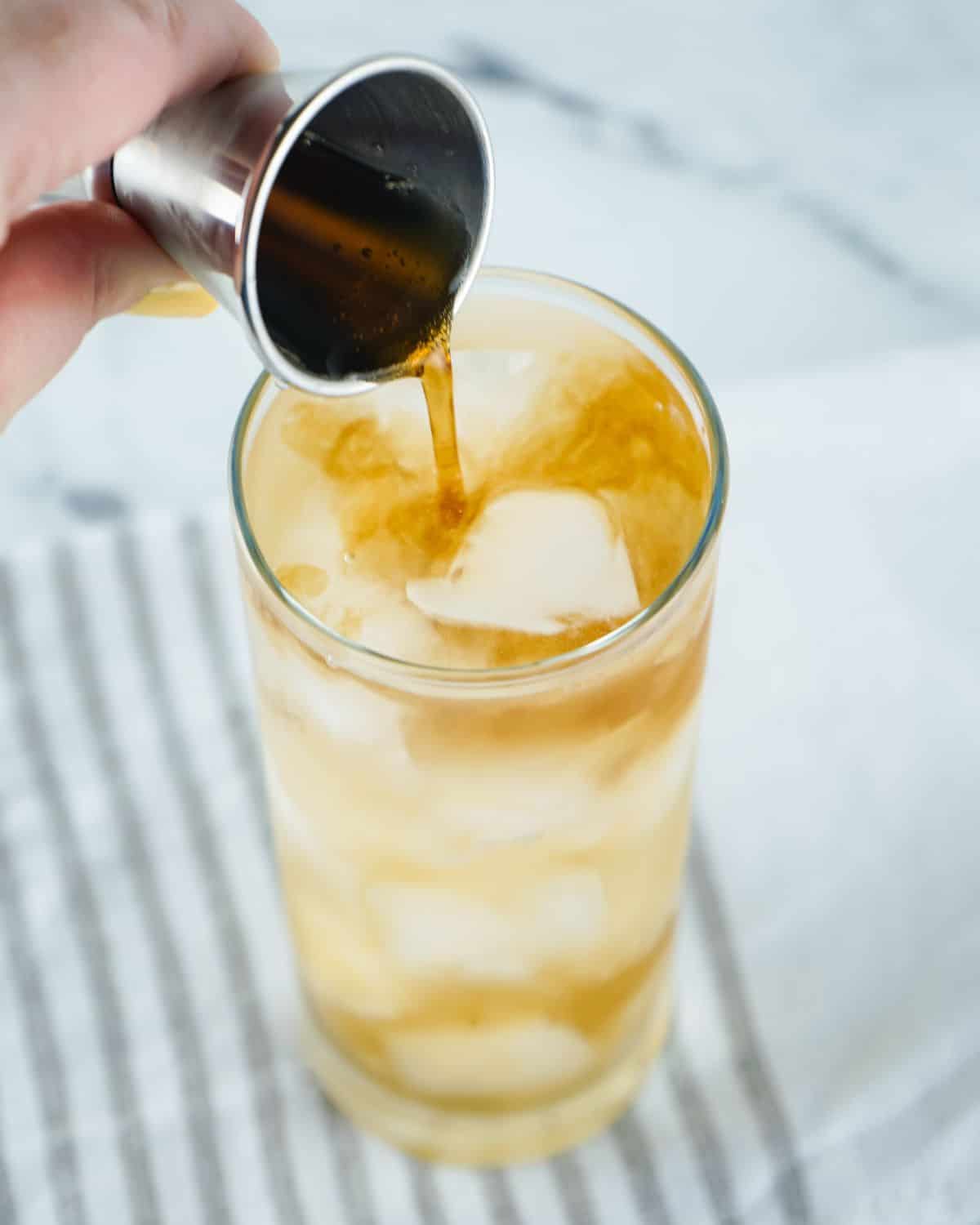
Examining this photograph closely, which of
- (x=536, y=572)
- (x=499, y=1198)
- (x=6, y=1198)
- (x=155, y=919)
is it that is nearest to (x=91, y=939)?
(x=155, y=919)

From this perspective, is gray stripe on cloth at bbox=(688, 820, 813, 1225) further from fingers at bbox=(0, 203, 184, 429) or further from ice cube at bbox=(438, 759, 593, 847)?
fingers at bbox=(0, 203, 184, 429)

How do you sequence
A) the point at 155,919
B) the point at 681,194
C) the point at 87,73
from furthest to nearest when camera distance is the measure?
the point at 681,194 < the point at 155,919 < the point at 87,73

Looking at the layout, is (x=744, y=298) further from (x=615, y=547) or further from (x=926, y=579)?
(x=615, y=547)

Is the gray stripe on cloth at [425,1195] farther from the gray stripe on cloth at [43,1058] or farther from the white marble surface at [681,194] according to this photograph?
the white marble surface at [681,194]

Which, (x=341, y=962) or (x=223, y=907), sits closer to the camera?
(x=341, y=962)

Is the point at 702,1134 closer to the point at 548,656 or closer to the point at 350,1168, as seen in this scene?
the point at 350,1168

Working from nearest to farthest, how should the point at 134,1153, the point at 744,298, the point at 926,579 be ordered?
the point at 134,1153, the point at 926,579, the point at 744,298

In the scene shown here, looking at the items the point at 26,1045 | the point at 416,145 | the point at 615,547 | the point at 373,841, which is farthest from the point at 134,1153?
the point at 416,145

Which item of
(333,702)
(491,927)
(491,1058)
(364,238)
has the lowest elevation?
(491,1058)
